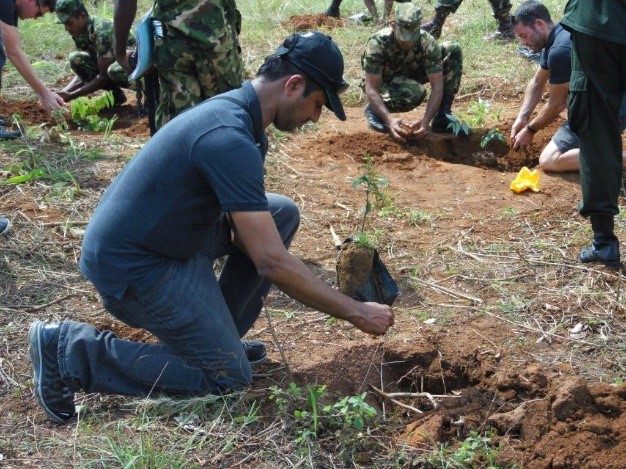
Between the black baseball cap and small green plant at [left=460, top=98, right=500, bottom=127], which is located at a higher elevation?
the black baseball cap

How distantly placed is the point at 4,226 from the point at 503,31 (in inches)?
257

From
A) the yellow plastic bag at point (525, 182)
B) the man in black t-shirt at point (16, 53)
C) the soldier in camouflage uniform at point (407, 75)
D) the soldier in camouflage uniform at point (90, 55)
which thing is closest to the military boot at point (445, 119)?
the soldier in camouflage uniform at point (407, 75)

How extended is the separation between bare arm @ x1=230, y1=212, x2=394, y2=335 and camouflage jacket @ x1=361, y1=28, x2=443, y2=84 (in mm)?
4386

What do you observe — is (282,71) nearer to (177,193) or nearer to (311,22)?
(177,193)

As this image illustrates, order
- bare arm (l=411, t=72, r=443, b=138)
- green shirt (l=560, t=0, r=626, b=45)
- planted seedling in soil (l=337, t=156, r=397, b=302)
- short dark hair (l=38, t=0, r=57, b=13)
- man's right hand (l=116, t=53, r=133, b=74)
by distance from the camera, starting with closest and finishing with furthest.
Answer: planted seedling in soil (l=337, t=156, r=397, b=302) < green shirt (l=560, t=0, r=626, b=45) < man's right hand (l=116, t=53, r=133, b=74) < short dark hair (l=38, t=0, r=57, b=13) < bare arm (l=411, t=72, r=443, b=138)

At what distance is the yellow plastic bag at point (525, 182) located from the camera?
19.3 ft

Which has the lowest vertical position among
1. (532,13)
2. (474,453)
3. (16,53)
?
(474,453)

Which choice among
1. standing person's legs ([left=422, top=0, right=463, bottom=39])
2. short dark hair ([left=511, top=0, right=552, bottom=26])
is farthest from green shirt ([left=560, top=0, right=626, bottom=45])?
→ standing person's legs ([left=422, top=0, right=463, bottom=39])

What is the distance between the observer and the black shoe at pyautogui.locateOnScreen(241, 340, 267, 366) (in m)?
3.64

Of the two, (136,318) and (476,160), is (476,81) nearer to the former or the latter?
(476,160)

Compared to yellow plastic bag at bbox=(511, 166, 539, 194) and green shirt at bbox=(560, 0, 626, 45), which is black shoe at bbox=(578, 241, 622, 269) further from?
yellow plastic bag at bbox=(511, 166, 539, 194)

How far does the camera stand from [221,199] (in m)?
2.87

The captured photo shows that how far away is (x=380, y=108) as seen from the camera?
7.04 meters

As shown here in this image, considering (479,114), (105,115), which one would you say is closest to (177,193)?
(479,114)
